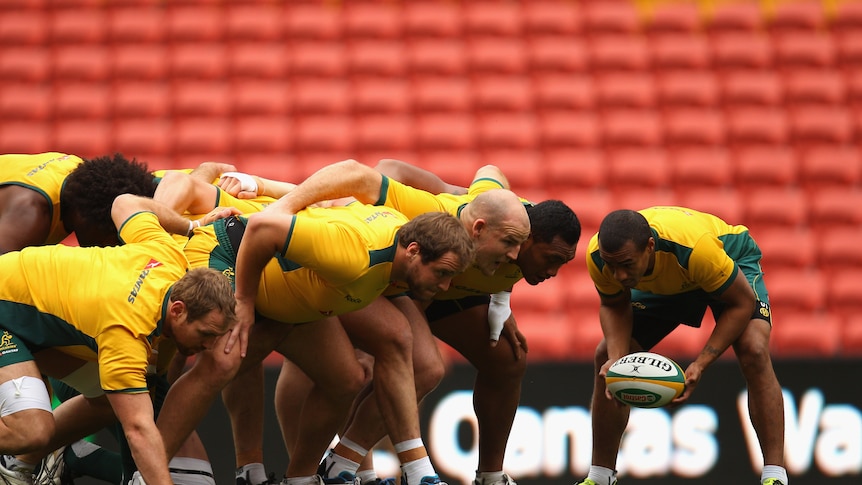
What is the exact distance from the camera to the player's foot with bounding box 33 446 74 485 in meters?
Answer: 4.25

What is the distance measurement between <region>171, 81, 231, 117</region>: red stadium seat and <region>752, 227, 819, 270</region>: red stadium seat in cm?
474

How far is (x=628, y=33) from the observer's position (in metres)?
9.30

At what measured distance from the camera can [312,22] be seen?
9305 mm

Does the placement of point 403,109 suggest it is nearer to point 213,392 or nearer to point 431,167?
point 431,167

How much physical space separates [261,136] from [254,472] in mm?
4926

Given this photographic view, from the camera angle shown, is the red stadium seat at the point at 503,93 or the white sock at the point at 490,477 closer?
the white sock at the point at 490,477

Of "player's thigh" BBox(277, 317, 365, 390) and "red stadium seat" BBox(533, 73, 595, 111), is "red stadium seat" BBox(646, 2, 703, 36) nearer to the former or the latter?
"red stadium seat" BBox(533, 73, 595, 111)

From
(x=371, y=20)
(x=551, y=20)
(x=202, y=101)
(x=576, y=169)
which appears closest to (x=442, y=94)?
(x=371, y=20)

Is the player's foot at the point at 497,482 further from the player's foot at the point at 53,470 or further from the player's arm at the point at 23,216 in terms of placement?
the player's arm at the point at 23,216

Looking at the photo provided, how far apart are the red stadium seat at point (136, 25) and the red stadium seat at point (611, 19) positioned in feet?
12.9

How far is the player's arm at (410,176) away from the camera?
4.36 m

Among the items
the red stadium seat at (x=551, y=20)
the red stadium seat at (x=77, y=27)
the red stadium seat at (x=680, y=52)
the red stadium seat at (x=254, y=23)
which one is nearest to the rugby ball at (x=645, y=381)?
the red stadium seat at (x=680, y=52)

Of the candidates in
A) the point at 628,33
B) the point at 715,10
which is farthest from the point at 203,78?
the point at 715,10

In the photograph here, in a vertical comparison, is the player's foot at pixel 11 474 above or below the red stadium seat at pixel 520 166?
below
